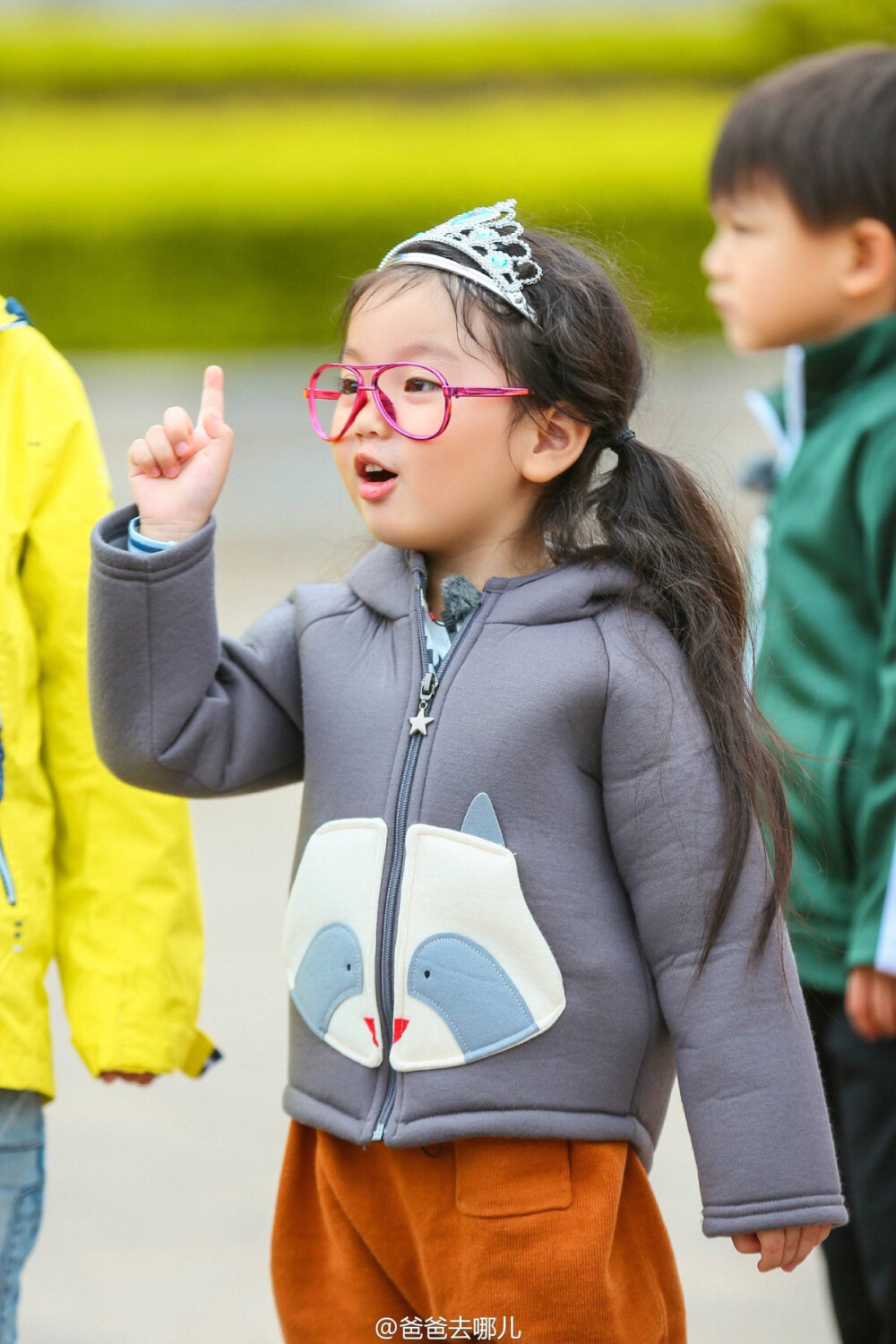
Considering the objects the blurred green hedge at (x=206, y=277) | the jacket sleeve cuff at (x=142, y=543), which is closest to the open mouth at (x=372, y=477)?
the jacket sleeve cuff at (x=142, y=543)

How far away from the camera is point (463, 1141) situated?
1.89 metres

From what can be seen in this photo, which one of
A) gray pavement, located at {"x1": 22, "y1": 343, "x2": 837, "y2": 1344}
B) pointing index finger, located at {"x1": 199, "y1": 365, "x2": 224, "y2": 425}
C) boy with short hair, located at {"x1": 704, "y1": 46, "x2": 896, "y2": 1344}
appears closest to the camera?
pointing index finger, located at {"x1": 199, "y1": 365, "x2": 224, "y2": 425}

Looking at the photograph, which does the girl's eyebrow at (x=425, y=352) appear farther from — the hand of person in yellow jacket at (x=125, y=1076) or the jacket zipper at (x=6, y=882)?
the hand of person in yellow jacket at (x=125, y=1076)

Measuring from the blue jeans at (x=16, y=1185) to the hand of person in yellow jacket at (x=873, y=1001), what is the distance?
3.50 ft

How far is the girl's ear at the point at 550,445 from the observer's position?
2.00 metres

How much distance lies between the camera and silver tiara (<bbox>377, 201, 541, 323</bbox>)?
1.97 m

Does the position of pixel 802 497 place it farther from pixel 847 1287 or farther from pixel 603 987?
pixel 847 1287

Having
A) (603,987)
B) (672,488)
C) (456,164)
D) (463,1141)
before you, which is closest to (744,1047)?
(603,987)

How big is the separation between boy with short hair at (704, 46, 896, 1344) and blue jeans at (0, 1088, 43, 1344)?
3.29ft

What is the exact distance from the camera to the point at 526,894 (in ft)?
6.17

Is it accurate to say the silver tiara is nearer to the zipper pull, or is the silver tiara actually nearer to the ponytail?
the ponytail

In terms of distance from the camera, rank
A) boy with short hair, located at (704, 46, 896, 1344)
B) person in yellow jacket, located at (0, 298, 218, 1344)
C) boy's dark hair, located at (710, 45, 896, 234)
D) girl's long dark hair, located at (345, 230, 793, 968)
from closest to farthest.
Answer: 1. girl's long dark hair, located at (345, 230, 793, 968)
2. person in yellow jacket, located at (0, 298, 218, 1344)
3. boy with short hair, located at (704, 46, 896, 1344)
4. boy's dark hair, located at (710, 45, 896, 234)

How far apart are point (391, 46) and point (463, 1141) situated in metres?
16.1

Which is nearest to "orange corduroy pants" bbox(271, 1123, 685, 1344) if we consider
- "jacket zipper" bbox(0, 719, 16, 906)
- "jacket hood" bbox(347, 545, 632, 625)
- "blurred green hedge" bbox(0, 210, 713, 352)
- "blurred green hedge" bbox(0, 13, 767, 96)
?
"jacket zipper" bbox(0, 719, 16, 906)
